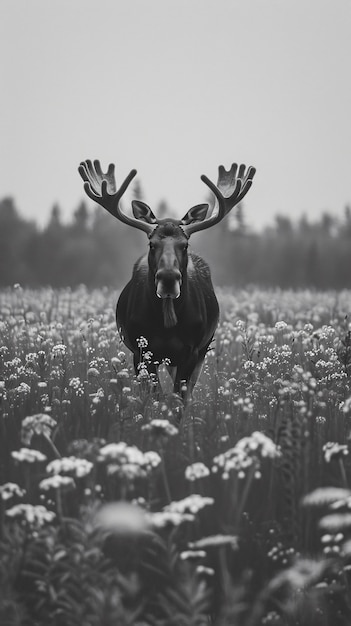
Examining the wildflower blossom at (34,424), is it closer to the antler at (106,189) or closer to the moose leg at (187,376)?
the moose leg at (187,376)

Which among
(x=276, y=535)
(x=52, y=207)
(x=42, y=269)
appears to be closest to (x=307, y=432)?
(x=276, y=535)

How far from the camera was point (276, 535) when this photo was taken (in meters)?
4.47

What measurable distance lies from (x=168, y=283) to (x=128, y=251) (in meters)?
65.7

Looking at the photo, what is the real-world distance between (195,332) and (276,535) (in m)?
4.12

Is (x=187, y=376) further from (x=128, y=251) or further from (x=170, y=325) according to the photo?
(x=128, y=251)

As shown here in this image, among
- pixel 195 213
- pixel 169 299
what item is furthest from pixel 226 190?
pixel 169 299

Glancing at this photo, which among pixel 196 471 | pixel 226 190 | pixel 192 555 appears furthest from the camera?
Answer: pixel 226 190

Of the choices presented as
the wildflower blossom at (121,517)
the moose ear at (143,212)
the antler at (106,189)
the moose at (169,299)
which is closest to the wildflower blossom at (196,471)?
the wildflower blossom at (121,517)

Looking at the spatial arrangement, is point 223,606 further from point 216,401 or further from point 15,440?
point 216,401

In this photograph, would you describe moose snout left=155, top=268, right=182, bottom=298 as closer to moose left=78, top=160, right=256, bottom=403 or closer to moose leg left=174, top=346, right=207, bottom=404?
moose left=78, top=160, right=256, bottom=403

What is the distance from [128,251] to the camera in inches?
2874

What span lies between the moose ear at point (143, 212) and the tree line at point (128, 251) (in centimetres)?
5206

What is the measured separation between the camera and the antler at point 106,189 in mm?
8816

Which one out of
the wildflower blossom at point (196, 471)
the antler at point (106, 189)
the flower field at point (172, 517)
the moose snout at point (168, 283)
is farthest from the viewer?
the antler at point (106, 189)
